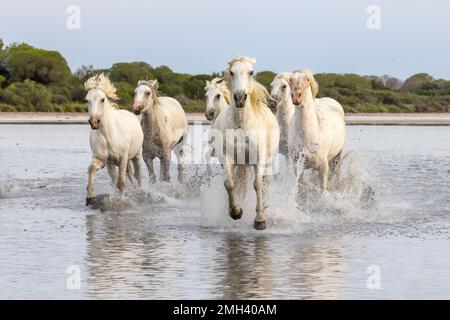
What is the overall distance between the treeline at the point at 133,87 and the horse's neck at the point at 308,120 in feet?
164

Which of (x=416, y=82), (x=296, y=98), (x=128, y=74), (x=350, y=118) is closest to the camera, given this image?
(x=296, y=98)

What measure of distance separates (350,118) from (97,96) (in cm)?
4612

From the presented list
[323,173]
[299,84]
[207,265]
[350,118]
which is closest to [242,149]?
[299,84]

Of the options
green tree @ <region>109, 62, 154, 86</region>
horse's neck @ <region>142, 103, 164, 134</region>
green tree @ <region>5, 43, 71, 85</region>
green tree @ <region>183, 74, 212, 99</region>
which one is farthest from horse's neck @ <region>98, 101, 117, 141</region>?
green tree @ <region>109, 62, 154, 86</region>

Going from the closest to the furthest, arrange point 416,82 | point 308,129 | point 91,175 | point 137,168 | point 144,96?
point 308,129
point 91,175
point 144,96
point 137,168
point 416,82

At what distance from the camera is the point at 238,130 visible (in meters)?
13.5

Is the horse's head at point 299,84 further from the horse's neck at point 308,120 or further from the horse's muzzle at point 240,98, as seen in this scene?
the horse's muzzle at point 240,98

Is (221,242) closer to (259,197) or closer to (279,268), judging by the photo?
(259,197)

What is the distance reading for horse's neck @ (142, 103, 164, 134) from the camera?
18.1 m

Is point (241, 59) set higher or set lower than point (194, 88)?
higher

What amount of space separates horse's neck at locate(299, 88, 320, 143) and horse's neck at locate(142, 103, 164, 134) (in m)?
3.94

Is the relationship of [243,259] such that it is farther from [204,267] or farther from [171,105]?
[171,105]
